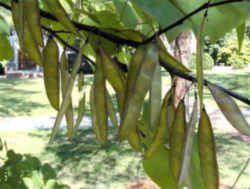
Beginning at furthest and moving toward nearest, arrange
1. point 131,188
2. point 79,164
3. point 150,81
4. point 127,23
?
point 79,164 < point 131,188 < point 127,23 < point 150,81

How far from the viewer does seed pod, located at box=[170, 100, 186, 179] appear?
383 millimetres

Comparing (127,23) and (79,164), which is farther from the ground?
(127,23)

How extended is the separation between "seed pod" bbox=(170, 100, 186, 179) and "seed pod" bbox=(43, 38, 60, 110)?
147mm

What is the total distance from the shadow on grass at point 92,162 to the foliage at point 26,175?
172cm

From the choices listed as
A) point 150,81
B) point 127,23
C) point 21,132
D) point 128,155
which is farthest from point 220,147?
point 150,81

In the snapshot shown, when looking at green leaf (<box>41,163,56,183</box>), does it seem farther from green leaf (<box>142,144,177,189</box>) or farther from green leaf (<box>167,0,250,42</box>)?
green leaf (<box>167,0,250,42</box>)

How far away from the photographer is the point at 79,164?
351 cm

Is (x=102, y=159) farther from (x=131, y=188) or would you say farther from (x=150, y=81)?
(x=150, y=81)

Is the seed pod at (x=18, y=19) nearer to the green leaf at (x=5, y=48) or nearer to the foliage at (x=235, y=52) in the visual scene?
the green leaf at (x=5, y=48)

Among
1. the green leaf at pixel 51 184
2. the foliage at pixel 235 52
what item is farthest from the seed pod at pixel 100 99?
the foliage at pixel 235 52

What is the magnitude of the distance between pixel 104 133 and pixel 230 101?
0.15 metres

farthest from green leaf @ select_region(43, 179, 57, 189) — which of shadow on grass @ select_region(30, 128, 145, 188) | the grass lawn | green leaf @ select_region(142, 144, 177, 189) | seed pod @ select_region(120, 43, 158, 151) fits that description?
shadow on grass @ select_region(30, 128, 145, 188)

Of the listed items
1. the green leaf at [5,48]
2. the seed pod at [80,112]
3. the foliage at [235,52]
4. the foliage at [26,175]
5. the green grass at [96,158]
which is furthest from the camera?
the green grass at [96,158]

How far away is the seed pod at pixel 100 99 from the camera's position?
405 millimetres
